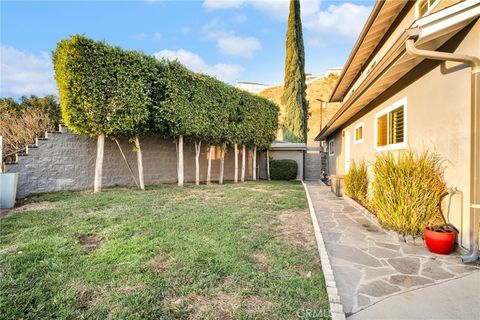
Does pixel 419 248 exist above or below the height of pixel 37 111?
below

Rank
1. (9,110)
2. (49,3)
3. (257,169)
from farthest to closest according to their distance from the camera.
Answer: (257,169)
(9,110)
(49,3)

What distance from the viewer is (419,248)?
13.4 ft

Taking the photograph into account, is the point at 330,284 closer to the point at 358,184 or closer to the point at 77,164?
the point at 358,184

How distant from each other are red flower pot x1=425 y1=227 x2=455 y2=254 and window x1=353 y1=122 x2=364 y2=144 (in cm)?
578

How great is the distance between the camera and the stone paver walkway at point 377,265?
9.09 feet

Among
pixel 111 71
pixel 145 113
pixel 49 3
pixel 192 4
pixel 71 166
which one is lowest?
pixel 71 166

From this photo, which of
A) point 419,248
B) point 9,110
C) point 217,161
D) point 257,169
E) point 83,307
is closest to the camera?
point 83,307

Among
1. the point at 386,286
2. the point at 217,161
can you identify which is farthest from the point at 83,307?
the point at 217,161

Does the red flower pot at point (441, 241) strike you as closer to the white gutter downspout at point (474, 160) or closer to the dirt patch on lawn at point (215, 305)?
the white gutter downspout at point (474, 160)

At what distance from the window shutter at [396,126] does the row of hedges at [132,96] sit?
7.27 m

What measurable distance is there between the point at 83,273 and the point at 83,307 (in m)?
0.72

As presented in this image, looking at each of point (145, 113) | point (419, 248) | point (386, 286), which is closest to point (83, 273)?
point (386, 286)

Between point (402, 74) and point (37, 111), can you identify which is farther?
point (37, 111)

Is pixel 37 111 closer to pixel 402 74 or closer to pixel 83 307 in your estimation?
pixel 83 307
